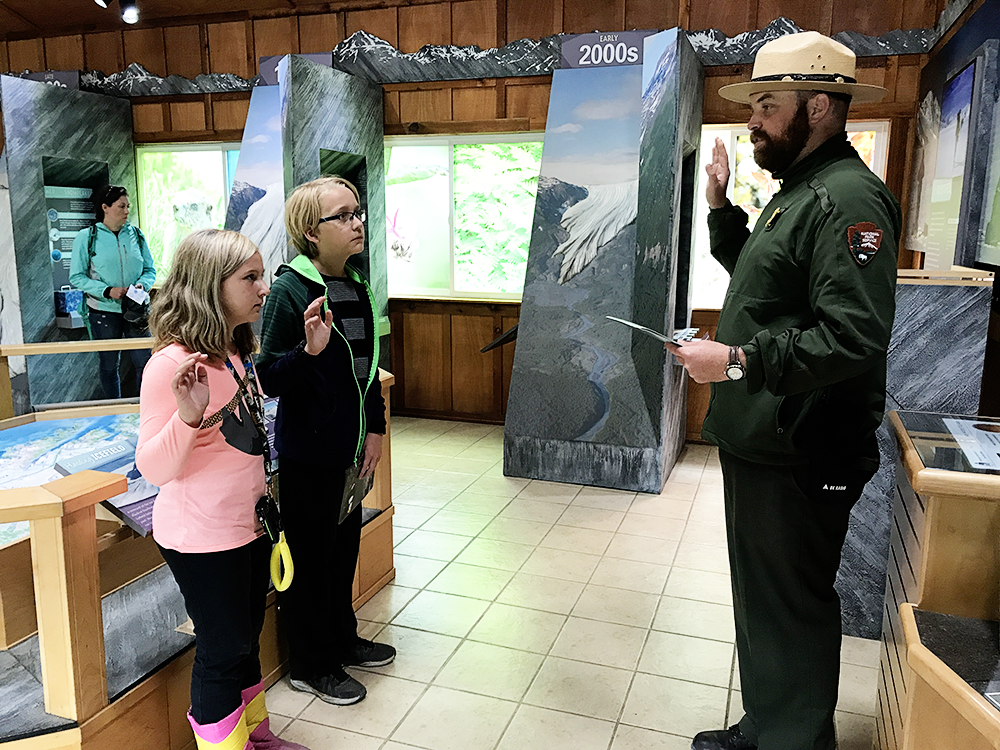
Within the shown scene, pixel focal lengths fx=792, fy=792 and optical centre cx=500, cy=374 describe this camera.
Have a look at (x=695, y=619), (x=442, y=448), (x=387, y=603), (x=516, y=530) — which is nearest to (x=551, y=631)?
(x=695, y=619)

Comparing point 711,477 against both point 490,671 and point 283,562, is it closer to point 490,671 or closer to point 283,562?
point 490,671

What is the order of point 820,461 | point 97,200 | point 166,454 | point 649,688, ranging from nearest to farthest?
point 166,454 < point 820,461 < point 649,688 < point 97,200

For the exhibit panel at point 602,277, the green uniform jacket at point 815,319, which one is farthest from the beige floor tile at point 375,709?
the exhibit panel at point 602,277

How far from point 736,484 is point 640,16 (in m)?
4.34

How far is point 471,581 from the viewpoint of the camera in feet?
11.9

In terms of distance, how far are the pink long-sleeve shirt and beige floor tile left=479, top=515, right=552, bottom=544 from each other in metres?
2.27

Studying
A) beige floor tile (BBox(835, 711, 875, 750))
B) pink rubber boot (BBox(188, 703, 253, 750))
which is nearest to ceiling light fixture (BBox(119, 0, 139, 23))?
pink rubber boot (BBox(188, 703, 253, 750))

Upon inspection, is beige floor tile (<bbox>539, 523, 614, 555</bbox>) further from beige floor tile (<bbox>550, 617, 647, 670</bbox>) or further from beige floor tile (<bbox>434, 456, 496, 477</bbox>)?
beige floor tile (<bbox>434, 456, 496, 477</bbox>)

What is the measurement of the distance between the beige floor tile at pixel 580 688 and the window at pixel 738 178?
340 centimetres

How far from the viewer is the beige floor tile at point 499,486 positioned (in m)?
4.86

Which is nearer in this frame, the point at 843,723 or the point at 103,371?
the point at 843,723

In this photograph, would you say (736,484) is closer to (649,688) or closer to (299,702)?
(649,688)

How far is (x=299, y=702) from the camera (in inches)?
105

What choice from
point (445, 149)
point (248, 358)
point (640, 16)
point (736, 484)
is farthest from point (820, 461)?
point (445, 149)
